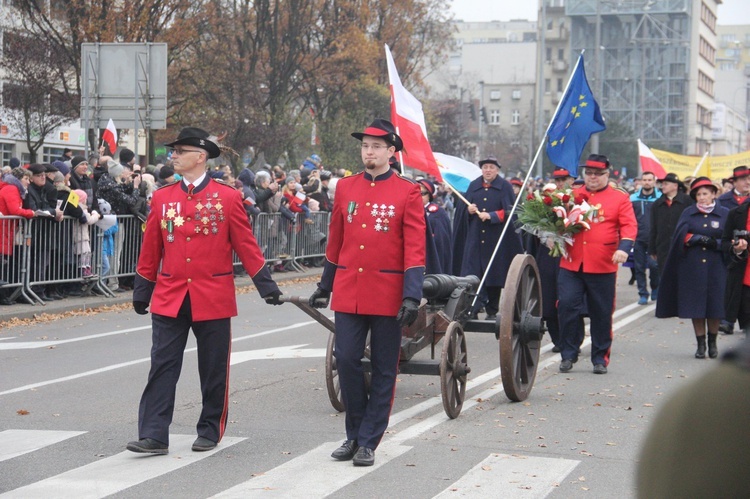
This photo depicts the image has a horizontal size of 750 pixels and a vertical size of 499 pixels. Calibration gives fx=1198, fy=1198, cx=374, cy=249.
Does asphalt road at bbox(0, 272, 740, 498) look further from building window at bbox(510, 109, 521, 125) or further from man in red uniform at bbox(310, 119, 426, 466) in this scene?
building window at bbox(510, 109, 521, 125)

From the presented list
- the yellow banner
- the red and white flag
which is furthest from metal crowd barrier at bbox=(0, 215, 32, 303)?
the yellow banner

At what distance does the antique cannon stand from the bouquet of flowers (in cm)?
138

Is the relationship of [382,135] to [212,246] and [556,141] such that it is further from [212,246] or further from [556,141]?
[556,141]

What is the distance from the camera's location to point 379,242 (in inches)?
275

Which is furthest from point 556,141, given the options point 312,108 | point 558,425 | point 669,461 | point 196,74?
point 312,108

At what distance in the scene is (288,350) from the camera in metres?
11.9

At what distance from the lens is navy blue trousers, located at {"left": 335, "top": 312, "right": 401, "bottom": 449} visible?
6852mm

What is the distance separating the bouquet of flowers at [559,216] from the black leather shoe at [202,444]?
461cm

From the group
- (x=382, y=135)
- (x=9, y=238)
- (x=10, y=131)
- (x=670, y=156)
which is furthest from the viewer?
(x=10, y=131)

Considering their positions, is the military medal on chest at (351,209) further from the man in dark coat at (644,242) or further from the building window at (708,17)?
the building window at (708,17)

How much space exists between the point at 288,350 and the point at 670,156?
715 inches

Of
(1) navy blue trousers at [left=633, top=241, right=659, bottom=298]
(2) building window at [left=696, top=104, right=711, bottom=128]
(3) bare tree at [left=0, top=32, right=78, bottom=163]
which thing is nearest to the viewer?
(1) navy blue trousers at [left=633, top=241, right=659, bottom=298]

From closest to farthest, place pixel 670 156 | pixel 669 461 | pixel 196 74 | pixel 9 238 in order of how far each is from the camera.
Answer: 1. pixel 669 461
2. pixel 9 238
3. pixel 670 156
4. pixel 196 74

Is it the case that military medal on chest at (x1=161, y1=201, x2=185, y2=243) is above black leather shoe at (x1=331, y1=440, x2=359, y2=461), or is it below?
above
